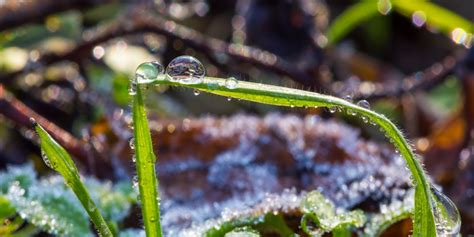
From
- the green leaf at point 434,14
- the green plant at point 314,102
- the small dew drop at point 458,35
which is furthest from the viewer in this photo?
the small dew drop at point 458,35

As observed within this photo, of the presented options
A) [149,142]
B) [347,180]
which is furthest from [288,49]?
[149,142]

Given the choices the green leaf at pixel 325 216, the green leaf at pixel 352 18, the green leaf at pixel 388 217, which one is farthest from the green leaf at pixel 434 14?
the green leaf at pixel 325 216

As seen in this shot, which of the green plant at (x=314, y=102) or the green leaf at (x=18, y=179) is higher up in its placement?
the green leaf at (x=18, y=179)

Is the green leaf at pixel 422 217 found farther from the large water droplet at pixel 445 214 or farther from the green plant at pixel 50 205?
the green plant at pixel 50 205

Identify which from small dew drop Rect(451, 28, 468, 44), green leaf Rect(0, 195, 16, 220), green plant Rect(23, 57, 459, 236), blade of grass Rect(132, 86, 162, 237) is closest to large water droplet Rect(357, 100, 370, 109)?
green plant Rect(23, 57, 459, 236)

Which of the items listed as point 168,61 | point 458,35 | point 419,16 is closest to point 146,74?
point 168,61

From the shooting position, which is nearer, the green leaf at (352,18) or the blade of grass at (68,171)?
the blade of grass at (68,171)

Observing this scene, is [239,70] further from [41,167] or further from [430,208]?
[430,208]
